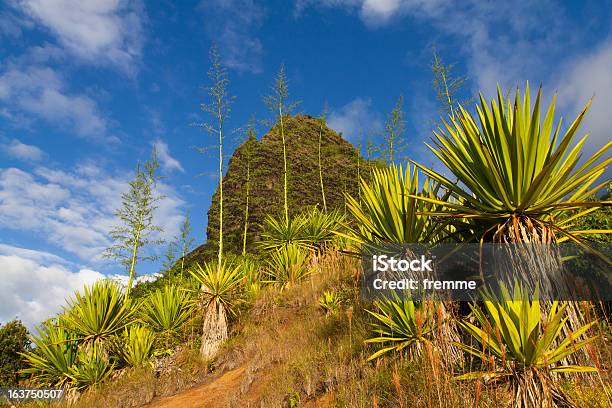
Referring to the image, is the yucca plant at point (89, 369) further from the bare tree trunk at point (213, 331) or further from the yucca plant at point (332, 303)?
the yucca plant at point (332, 303)

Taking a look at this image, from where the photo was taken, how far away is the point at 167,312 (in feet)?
33.8

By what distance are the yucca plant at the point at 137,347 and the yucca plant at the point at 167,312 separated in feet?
1.63

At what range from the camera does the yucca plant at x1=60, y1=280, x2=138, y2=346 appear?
9.45 m

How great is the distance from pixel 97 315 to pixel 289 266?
18.7 ft

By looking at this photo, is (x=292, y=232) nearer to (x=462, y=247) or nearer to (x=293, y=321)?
(x=293, y=321)

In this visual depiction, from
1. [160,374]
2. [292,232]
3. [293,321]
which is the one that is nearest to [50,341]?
[160,374]

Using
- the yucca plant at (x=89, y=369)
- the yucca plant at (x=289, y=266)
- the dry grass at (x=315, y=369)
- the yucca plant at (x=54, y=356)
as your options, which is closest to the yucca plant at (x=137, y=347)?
the dry grass at (x=315, y=369)

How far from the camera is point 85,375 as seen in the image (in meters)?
8.82

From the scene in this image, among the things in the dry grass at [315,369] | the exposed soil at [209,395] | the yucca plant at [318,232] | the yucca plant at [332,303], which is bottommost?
the exposed soil at [209,395]

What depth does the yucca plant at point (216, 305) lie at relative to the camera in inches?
356

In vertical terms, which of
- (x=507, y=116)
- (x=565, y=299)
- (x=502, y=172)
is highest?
(x=507, y=116)

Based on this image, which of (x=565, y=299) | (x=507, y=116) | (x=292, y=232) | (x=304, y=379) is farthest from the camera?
(x=292, y=232)

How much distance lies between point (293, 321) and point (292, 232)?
16.3 ft

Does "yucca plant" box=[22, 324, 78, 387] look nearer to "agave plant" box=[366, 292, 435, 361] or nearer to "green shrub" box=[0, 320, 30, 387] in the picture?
"green shrub" box=[0, 320, 30, 387]
